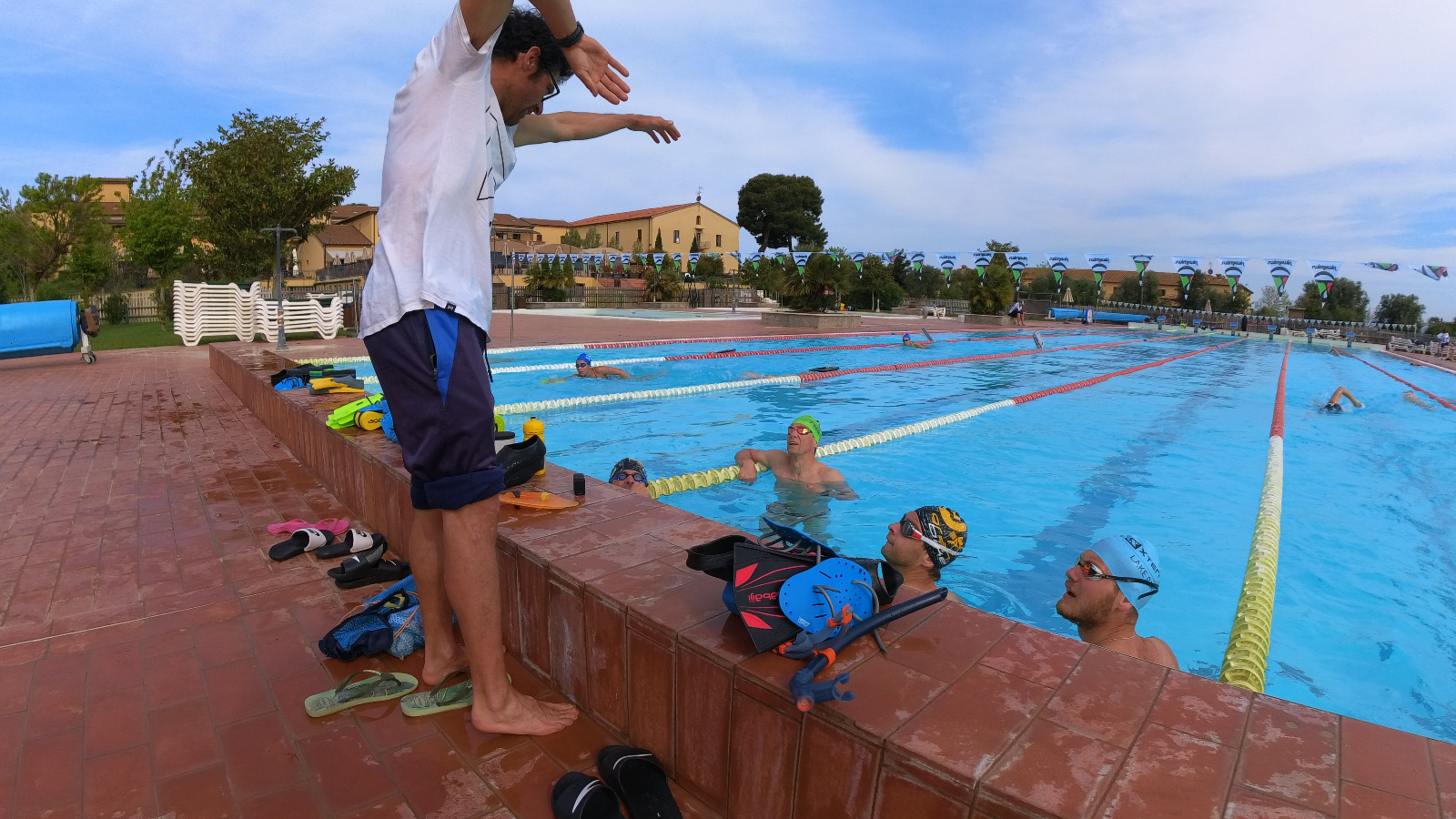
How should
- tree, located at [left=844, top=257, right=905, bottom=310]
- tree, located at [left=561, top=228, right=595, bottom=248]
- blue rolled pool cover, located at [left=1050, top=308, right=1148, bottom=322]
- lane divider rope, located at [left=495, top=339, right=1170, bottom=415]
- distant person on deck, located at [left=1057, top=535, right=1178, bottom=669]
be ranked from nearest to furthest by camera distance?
distant person on deck, located at [left=1057, top=535, right=1178, bottom=669]
lane divider rope, located at [left=495, top=339, right=1170, bottom=415]
blue rolled pool cover, located at [left=1050, top=308, right=1148, bottom=322]
tree, located at [left=844, top=257, right=905, bottom=310]
tree, located at [left=561, top=228, right=595, bottom=248]

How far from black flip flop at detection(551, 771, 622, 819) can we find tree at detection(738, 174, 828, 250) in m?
74.1

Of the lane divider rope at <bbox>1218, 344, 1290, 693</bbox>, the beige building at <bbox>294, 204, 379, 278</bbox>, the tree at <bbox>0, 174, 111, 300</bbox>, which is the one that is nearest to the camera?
the lane divider rope at <bbox>1218, 344, 1290, 693</bbox>

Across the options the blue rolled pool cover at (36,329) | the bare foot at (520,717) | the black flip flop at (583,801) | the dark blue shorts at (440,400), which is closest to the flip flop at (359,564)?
the bare foot at (520,717)

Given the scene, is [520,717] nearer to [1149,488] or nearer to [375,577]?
[375,577]

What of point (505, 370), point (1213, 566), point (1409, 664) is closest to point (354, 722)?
point (1409, 664)

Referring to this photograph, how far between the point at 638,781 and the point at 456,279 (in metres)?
1.26

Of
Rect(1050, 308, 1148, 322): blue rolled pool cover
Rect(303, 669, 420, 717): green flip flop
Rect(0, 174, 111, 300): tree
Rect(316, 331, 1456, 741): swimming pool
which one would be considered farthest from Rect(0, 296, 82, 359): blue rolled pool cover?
Rect(1050, 308, 1148, 322): blue rolled pool cover

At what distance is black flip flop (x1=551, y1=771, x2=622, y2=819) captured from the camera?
1.58m

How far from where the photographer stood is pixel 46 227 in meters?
28.9

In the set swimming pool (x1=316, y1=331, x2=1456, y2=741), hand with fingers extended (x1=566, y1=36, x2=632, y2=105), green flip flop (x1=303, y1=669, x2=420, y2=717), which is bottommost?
swimming pool (x1=316, y1=331, x2=1456, y2=741)

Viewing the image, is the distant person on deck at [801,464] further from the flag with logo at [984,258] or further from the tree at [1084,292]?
the tree at [1084,292]

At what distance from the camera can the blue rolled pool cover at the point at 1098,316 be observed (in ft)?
137

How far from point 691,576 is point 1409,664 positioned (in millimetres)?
4661

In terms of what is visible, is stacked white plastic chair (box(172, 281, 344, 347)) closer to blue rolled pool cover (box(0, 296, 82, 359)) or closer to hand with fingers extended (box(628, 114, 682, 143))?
blue rolled pool cover (box(0, 296, 82, 359))
